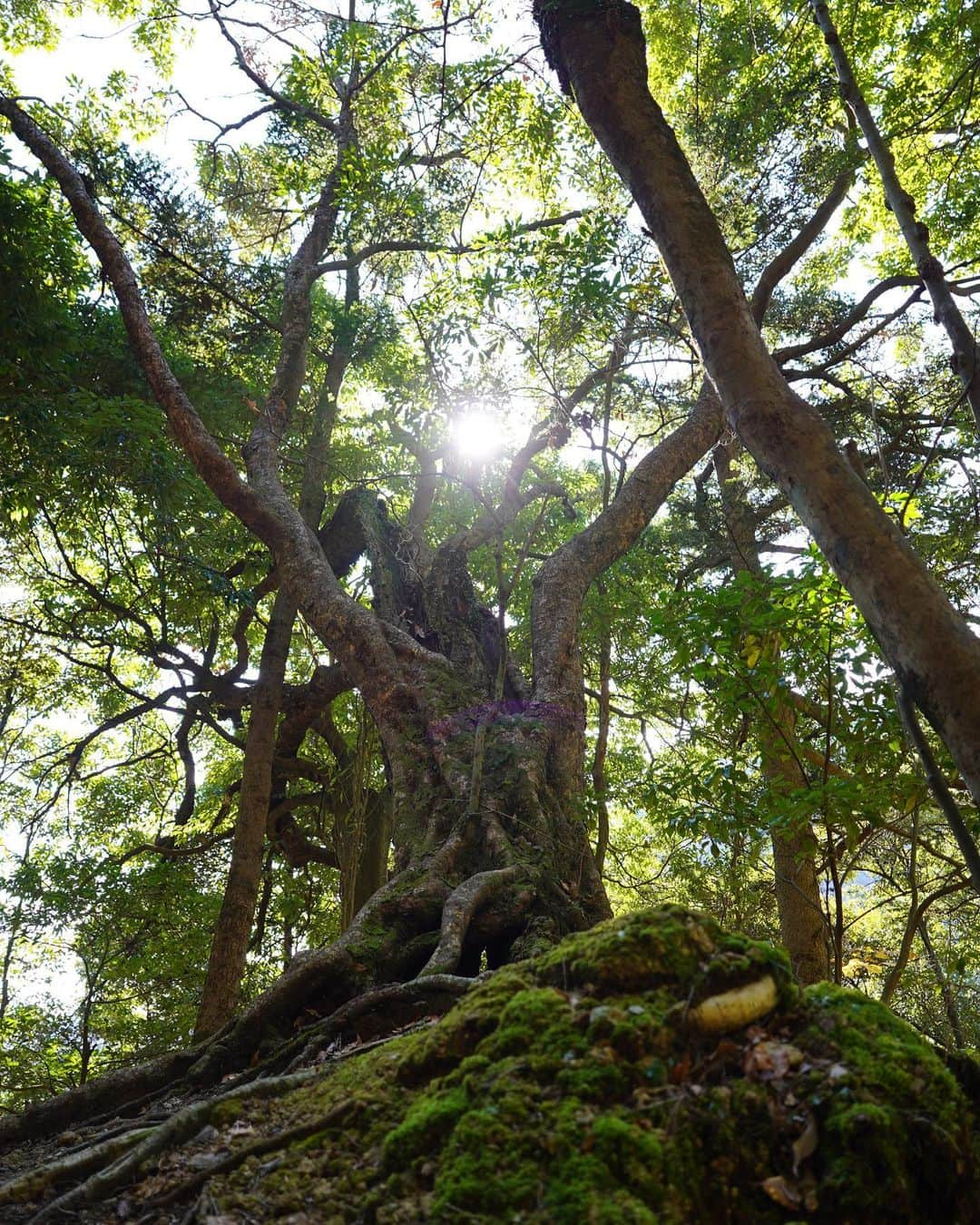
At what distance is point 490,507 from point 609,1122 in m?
4.88

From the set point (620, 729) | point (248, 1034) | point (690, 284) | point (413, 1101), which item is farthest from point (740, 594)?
point (620, 729)

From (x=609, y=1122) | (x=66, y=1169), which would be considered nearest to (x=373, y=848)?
(x=66, y=1169)

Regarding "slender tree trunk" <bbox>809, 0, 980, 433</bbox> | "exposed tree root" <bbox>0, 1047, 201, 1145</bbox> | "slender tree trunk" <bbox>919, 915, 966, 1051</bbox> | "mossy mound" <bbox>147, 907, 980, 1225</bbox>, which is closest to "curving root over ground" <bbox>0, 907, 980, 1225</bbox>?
"mossy mound" <bbox>147, 907, 980, 1225</bbox>

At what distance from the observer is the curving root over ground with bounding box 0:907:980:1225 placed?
1.59 m

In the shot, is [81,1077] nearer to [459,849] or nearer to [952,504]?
[459,849]

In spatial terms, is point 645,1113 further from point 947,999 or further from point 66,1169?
point 947,999

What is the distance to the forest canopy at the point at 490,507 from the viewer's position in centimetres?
398

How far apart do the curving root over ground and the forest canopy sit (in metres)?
0.98

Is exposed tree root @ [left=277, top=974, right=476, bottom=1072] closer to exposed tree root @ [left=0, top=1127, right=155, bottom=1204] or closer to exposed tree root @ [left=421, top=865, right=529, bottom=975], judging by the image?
exposed tree root @ [left=421, top=865, right=529, bottom=975]

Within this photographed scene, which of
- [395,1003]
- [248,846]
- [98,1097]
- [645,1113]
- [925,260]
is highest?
[925,260]

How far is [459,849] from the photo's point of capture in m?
4.70

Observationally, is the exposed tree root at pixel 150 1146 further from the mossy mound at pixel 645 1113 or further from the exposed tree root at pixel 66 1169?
the mossy mound at pixel 645 1113

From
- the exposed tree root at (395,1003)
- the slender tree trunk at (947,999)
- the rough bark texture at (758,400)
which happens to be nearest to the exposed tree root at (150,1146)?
the exposed tree root at (395,1003)

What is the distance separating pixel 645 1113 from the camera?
5.63ft
